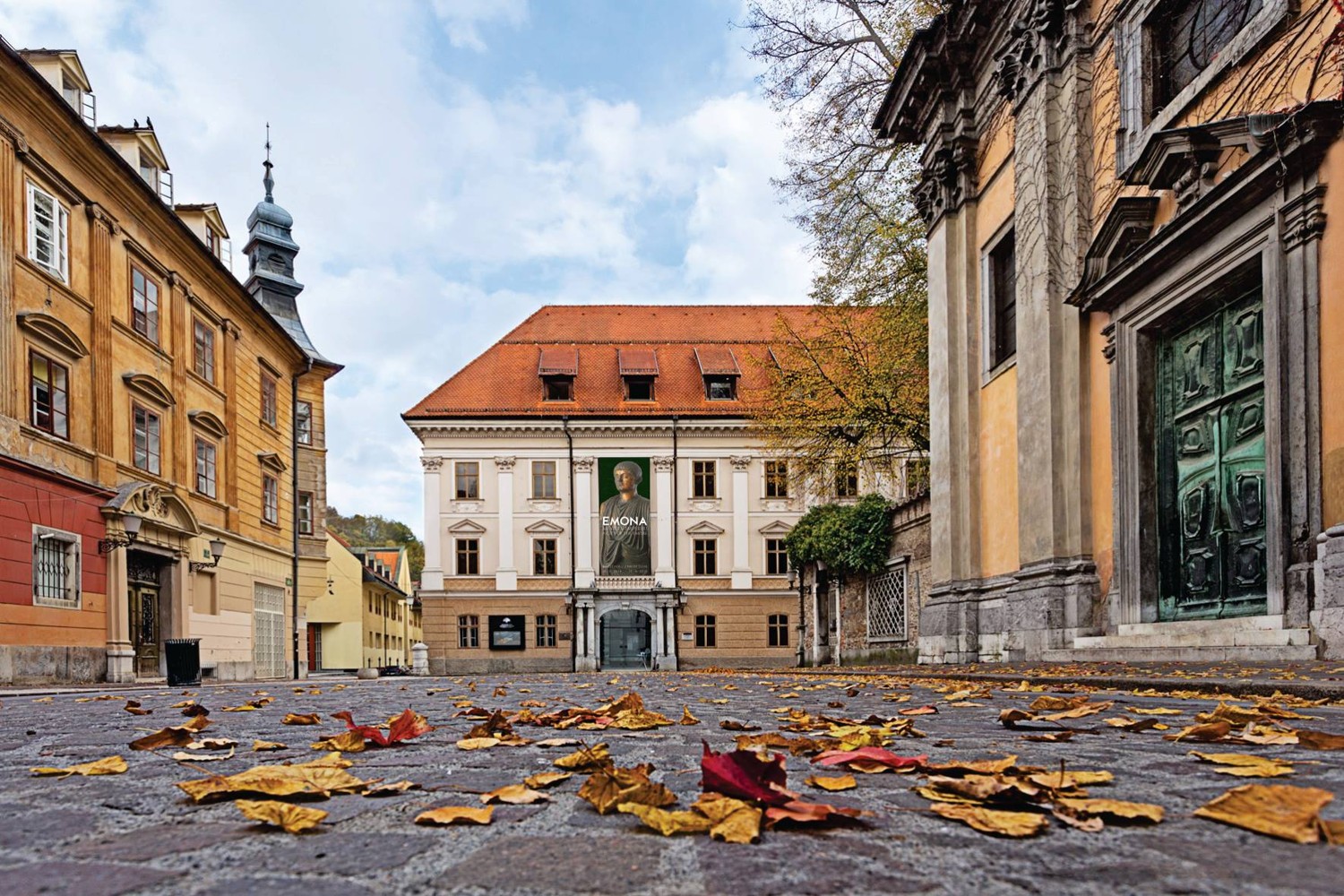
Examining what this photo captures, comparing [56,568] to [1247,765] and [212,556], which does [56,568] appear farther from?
[1247,765]

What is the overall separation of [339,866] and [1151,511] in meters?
10.1

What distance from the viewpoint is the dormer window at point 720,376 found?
40.9 metres

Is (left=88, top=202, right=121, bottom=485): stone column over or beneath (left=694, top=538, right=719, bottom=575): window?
over

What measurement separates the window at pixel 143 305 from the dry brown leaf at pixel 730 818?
1974cm

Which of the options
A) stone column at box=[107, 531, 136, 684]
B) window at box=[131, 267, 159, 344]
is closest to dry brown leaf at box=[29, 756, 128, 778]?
stone column at box=[107, 531, 136, 684]

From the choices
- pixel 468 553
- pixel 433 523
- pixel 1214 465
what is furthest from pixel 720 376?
pixel 1214 465

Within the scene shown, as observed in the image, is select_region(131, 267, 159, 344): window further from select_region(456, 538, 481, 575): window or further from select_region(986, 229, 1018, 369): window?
select_region(456, 538, 481, 575): window

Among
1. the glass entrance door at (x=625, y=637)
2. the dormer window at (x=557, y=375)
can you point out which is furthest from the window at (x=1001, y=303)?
the glass entrance door at (x=625, y=637)

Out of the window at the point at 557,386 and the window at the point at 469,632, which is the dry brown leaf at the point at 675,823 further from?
the window at the point at 557,386

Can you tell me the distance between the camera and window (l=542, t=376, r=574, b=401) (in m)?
40.7

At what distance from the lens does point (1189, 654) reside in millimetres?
8695

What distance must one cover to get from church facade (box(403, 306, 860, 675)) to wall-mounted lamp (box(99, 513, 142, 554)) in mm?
21685

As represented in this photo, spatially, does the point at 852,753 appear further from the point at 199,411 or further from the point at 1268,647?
the point at 199,411

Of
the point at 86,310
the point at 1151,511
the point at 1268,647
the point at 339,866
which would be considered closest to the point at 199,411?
the point at 86,310
